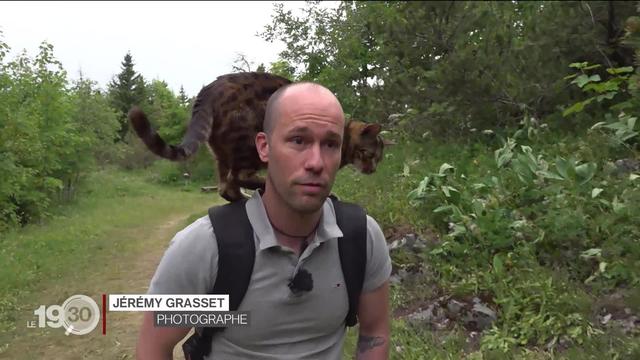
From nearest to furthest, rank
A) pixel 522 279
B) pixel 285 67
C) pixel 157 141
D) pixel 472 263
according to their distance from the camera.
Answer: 1. pixel 157 141
2. pixel 522 279
3. pixel 472 263
4. pixel 285 67

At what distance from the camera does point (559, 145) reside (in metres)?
6.75

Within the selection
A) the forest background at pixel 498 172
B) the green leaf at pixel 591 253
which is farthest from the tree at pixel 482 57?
the green leaf at pixel 591 253

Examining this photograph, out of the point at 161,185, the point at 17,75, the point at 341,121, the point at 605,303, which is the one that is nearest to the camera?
the point at 341,121

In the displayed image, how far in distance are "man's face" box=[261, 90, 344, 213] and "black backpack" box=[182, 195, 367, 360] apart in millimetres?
166

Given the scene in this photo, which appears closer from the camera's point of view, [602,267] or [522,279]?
[602,267]

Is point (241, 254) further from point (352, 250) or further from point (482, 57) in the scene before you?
point (482, 57)

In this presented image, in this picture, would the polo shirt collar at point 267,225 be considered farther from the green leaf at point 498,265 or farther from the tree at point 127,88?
the tree at point 127,88

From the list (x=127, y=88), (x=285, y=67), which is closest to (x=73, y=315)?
(x=285, y=67)

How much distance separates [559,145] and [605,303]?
3.00 m

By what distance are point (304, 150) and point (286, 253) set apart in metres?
0.33

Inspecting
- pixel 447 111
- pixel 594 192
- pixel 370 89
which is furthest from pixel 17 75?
pixel 594 192

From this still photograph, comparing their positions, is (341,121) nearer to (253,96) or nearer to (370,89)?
(253,96)

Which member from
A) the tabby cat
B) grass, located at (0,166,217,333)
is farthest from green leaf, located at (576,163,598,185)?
grass, located at (0,166,217,333)

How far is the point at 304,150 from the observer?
1748 mm
